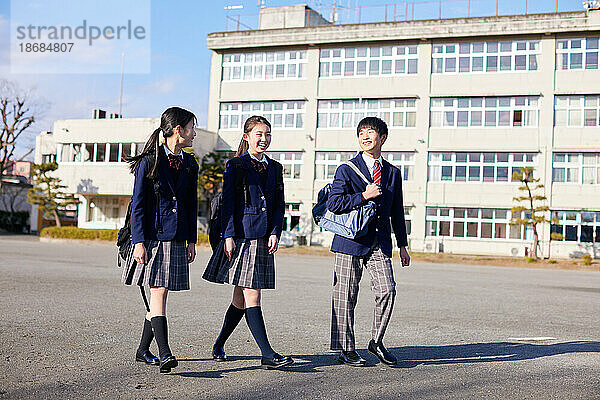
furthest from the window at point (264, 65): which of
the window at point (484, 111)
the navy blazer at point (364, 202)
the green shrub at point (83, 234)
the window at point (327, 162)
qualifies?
the navy blazer at point (364, 202)

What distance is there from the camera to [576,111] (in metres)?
38.5

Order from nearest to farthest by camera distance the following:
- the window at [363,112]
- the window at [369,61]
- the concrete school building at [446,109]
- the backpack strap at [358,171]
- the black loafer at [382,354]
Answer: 1. the black loafer at [382,354]
2. the backpack strap at [358,171]
3. the concrete school building at [446,109]
4. the window at [363,112]
5. the window at [369,61]

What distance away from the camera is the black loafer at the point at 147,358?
512 centimetres

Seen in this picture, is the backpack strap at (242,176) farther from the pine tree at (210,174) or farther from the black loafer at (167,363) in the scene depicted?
the pine tree at (210,174)

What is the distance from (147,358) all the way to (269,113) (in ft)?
132

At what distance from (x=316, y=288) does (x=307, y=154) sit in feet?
101

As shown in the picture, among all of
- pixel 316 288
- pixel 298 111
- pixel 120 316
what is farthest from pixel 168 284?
pixel 298 111

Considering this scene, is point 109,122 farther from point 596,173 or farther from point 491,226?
point 596,173

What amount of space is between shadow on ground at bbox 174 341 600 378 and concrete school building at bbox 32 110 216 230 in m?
37.5

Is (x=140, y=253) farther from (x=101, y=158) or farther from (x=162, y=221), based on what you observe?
(x=101, y=158)

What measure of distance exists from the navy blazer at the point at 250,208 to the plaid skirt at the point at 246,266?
0.26 feet

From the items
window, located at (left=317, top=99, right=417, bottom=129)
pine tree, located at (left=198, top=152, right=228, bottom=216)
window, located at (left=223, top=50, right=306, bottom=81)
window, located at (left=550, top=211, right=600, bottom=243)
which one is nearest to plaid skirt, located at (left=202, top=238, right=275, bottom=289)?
window, located at (left=550, top=211, right=600, bottom=243)

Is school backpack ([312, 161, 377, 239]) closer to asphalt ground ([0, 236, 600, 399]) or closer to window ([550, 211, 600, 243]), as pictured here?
asphalt ground ([0, 236, 600, 399])

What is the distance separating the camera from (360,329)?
7539 millimetres
